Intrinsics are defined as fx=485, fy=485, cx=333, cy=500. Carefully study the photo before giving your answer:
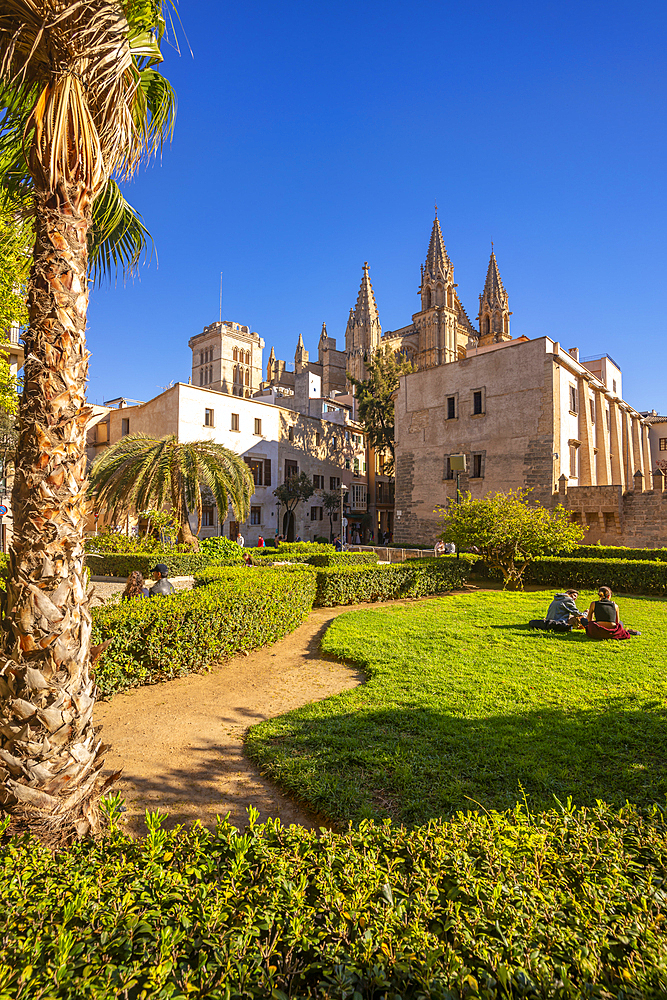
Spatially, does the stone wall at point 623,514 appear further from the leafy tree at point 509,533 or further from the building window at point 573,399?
the leafy tree at point 509,533

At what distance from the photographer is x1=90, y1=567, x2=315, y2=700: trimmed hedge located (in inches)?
282

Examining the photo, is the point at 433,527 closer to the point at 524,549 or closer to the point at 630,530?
the point at 630,530

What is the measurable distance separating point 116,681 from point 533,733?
18.7ft

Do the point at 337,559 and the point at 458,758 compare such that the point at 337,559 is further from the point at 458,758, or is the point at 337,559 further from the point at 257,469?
the point at 257,469

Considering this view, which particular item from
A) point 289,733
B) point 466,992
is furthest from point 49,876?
point 289,733

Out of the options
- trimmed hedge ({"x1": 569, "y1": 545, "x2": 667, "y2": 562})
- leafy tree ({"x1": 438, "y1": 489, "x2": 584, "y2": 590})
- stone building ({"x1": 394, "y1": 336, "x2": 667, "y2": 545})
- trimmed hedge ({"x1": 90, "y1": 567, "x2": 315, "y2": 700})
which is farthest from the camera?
stone building ({"x1": 394, "y1": 336, "x2": 667, "y2": 545})

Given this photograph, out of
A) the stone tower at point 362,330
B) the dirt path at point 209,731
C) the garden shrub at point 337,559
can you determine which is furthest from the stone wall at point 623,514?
the stone tower at point 362,330

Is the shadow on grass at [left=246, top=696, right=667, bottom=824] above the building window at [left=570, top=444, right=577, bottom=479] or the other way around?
the other way around

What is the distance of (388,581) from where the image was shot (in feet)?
51.7

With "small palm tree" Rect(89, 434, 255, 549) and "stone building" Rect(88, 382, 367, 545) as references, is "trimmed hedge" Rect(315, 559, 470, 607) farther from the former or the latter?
"stone building" Rect(88, 382, 367, 545)

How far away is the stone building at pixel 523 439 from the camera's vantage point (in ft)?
83.7

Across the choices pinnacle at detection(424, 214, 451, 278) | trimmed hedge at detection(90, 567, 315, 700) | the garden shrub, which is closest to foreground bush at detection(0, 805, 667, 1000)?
trimmed hedge at detection(90, 567, 315, 700)

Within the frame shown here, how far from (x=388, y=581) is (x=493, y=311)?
2036 inches

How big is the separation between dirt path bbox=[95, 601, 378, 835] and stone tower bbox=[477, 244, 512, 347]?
55557 millimetres
